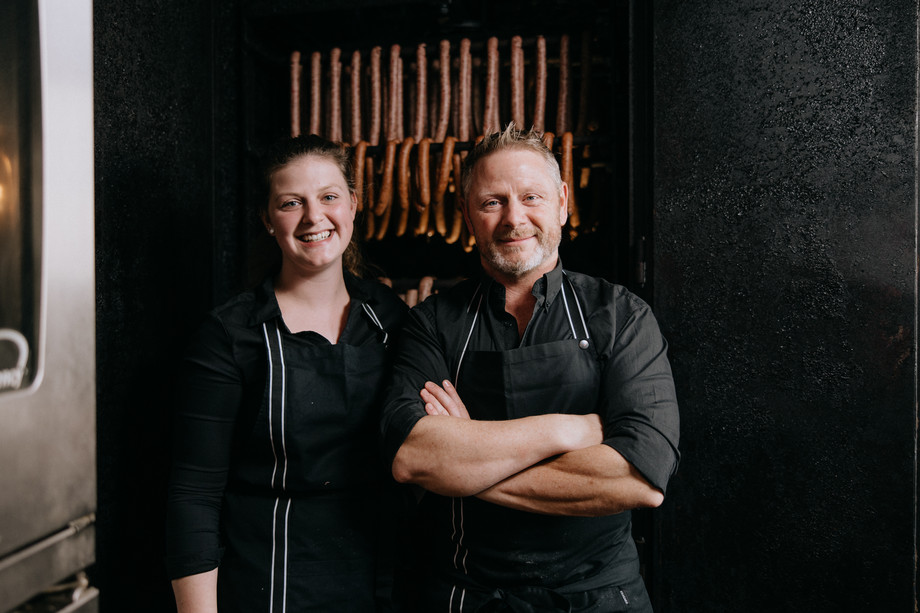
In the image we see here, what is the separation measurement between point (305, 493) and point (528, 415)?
70cm

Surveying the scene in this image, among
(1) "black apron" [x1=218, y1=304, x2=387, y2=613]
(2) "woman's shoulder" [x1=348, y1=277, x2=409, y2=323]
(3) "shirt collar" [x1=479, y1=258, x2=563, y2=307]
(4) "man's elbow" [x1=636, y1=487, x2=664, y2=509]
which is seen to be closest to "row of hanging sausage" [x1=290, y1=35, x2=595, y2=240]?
(2) "woman's shoulder" [x1=348, y1=277, x2=409, y2=323]

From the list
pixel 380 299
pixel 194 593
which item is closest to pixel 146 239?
pixel 380 299

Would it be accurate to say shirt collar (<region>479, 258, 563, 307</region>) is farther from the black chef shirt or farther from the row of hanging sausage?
the row of hanging sausage

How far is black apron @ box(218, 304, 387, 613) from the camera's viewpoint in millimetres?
1717

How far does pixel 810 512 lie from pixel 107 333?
235cm

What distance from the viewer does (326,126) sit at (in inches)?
107

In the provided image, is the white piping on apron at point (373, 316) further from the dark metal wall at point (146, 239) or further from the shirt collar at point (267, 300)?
the dark metal wall at point (146, 239)

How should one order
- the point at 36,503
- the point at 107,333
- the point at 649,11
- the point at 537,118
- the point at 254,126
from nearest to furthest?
the point at 36,503
the point at 107,333
the point at 649,11
the point at 537,118
the point at 254,126

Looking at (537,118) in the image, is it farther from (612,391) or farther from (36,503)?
(36,503)

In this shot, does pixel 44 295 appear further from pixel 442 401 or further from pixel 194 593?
pixel 194 593

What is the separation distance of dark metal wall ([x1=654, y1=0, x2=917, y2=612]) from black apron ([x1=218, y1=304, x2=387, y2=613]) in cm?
107

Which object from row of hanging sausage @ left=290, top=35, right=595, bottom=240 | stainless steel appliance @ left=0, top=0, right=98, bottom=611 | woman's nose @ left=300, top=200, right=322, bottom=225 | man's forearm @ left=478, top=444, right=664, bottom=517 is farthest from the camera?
row of hanging sausage @ left=290, top=35, right=595, bottom=240

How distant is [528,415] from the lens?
1.68 meters

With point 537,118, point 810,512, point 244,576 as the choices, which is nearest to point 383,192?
point 537,118
